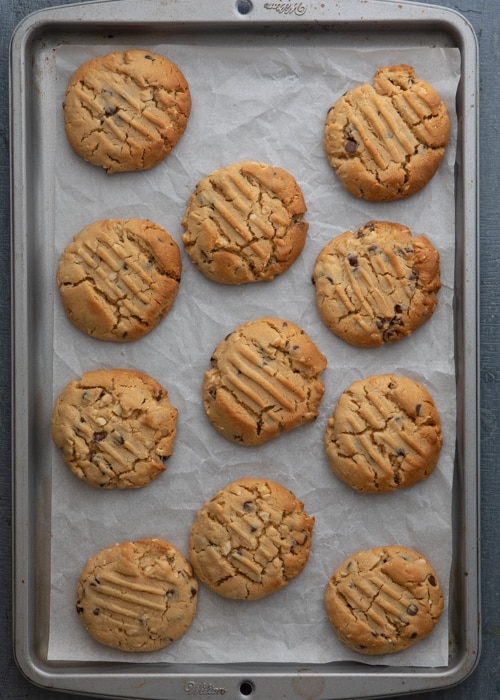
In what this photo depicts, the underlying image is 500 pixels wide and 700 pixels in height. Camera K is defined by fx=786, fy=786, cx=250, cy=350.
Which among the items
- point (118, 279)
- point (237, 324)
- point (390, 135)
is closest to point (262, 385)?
point (237, 324)

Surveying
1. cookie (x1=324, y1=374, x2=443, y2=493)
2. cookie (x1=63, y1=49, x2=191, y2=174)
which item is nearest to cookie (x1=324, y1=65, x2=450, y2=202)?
cookie (x1=63, y1=49, x2=191, y2=174)

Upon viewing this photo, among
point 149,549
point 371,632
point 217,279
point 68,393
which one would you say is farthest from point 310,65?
point 371,632

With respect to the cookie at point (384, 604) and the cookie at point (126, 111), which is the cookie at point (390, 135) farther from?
the cookie at point (384, 604)

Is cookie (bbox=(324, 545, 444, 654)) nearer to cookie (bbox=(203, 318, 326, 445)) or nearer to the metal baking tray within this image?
the metal baking tray

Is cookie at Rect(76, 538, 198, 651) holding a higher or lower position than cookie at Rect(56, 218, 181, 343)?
lower


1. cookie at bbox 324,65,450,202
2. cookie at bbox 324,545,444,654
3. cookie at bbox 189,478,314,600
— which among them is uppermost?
cookie at bbox 324,65,450,202

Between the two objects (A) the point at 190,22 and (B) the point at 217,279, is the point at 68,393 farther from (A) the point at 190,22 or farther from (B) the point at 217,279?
(A) the point at 190,22

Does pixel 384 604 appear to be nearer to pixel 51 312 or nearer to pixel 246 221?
pixel 246 221
